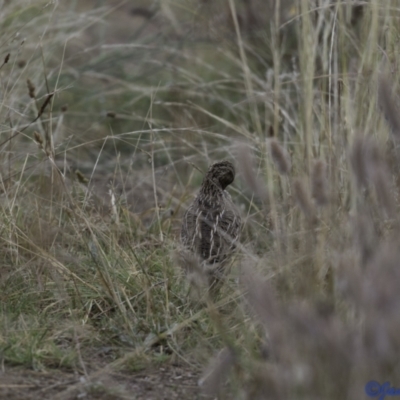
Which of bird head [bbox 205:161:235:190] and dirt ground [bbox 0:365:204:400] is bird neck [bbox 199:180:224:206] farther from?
dirt ground [bbox 0:365:204:400]

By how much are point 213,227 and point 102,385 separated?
119cm

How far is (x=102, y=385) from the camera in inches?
129

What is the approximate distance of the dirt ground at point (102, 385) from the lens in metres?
3.24

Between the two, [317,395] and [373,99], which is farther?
[373,99]

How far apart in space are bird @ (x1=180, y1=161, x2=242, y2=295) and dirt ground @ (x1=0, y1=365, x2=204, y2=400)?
0.64 metres

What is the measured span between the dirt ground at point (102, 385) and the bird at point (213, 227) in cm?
64

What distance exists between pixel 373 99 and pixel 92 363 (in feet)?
6.08

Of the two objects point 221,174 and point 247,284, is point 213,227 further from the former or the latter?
point 247,284

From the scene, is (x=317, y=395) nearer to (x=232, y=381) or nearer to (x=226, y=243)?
(x=232, y=381)

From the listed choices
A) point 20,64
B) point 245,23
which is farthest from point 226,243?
point 245,23

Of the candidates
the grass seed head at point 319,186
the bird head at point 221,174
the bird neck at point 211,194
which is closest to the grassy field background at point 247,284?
the grass seed head at point 319,186

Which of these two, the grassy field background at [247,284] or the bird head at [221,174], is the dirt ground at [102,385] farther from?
the bird head at [221,174]

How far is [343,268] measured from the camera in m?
2.55

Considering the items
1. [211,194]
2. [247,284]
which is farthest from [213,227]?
[247,284]
